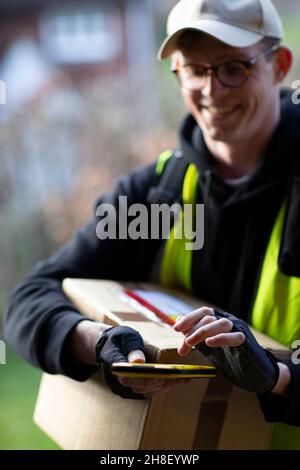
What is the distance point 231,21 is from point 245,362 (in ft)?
2.65

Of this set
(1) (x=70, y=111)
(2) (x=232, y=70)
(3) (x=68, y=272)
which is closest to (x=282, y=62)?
(2) (x=232, y=70)

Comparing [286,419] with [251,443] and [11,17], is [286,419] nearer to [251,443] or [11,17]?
[251,443]

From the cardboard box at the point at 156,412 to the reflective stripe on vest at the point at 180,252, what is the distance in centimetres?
19

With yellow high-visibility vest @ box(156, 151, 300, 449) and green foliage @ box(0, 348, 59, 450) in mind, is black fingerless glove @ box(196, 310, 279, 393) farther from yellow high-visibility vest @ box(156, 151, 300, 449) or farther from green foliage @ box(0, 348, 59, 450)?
green foliage @ box(0, 348, 59, 450)

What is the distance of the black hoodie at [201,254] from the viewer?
1.75m

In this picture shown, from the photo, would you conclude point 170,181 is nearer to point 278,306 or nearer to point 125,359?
point 278,306

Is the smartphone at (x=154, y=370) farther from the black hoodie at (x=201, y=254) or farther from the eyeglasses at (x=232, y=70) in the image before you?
the eyeglasses at (x=232, y=70)

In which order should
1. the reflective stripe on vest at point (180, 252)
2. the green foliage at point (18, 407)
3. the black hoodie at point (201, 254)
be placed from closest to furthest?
1. the black hoodie at point (201, 254)
2. the reflective stripe on vest at point (180, 252)
3. the green foliage at point (18, 407)

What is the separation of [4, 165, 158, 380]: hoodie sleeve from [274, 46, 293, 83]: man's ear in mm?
407

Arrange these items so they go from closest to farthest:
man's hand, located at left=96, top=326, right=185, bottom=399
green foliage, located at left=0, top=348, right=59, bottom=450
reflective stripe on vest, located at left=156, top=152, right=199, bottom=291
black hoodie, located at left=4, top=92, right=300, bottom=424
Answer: man's hand, located at left=96, top=326, right=185, bottom=399, black hoodie, located at left=4, top=92, right=300, bottom=424, reflective stripe on vest, located at left=156, top=152, right=199, bottom=291, green foliage, located at left=0, top=348, right=59, bottom=450

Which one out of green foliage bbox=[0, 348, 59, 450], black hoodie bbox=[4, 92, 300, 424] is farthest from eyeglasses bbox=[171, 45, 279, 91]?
green foliage bbox=[0, 348, 59, 450]

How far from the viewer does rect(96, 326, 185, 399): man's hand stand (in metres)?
1.46

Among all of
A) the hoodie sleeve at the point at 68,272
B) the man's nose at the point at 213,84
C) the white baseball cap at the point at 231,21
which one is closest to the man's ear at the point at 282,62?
the white baseball cap at the point at 231,21

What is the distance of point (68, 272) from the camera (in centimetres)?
201
